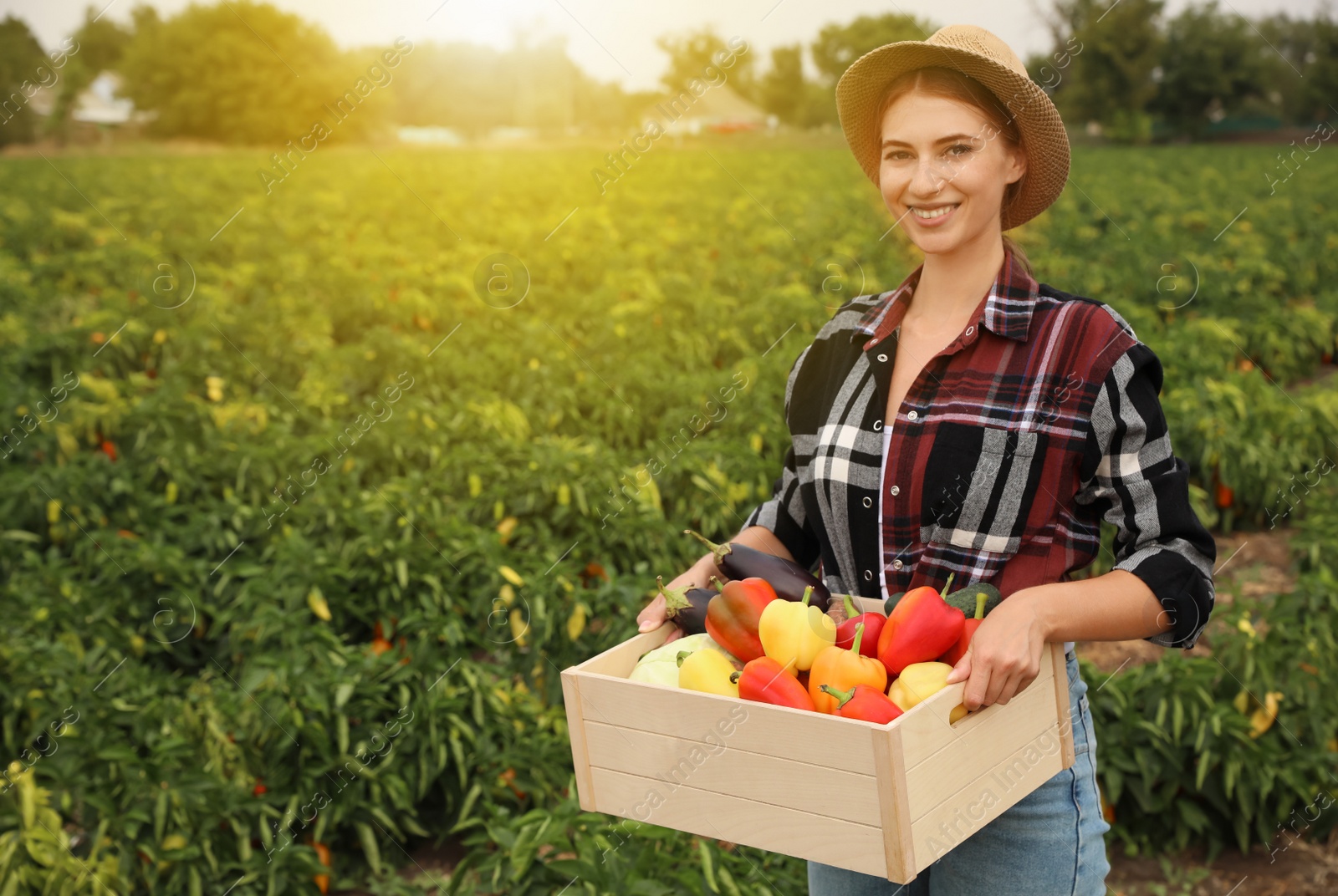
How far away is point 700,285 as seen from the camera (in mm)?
7488

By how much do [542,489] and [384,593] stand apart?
714 millimetres

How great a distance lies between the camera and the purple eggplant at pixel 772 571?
158cm

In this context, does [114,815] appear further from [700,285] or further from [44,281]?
[44,281]

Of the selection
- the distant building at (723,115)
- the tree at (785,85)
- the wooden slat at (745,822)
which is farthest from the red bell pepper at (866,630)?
the tree at (785,85)

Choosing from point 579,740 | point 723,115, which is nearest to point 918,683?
point 579,740

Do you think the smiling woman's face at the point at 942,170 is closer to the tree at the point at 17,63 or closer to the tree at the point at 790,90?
the tree at the point at 790,90

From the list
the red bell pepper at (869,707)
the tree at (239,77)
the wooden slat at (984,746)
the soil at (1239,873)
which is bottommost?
Answer: the soil at (1239,873)

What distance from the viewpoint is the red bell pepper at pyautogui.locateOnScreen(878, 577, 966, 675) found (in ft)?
4.47

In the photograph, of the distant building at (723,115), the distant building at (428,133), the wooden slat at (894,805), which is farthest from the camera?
the distant building at (428,133)

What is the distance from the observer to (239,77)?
46.5 metres

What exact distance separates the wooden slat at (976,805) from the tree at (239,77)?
43103 mm

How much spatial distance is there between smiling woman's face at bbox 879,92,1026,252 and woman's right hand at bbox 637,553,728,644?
0.57 metres

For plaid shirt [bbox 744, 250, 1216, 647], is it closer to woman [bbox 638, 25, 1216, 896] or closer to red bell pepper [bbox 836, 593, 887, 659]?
A: woman [bbox 638, 25, 1216, 896]

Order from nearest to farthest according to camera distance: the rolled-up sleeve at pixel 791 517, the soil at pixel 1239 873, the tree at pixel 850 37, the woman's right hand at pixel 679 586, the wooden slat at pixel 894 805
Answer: the wooden slat at pixel 894 805 → the woman's right hand at pixel 679 586 → the rolled-up sleeve at pixel 791 517 → the soil at pixel 1239 873 → the tree at pixel 850 37
